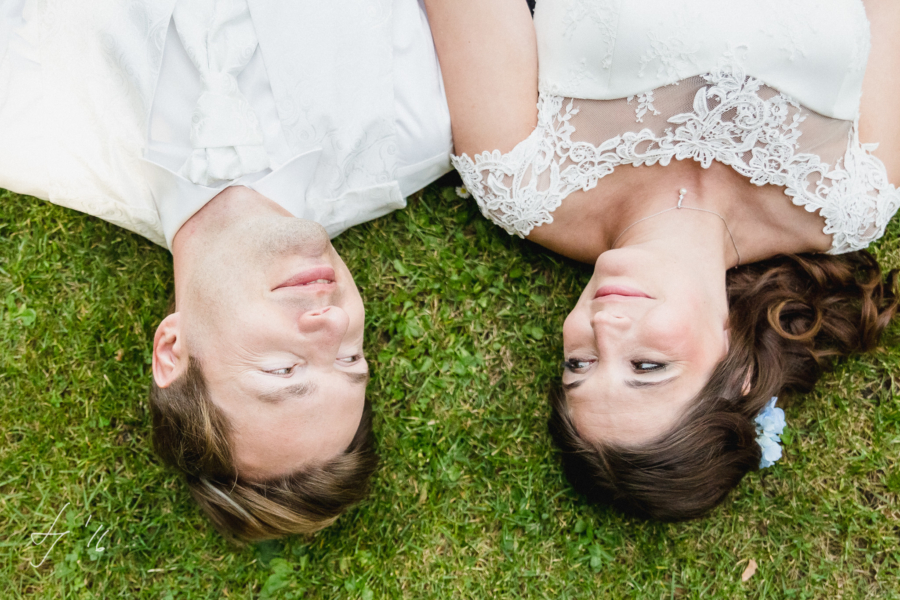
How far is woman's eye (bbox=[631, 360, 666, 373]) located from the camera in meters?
2.90

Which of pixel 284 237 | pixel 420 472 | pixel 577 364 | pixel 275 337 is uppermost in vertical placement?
pixel 284 237

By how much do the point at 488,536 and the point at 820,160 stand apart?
111 inches

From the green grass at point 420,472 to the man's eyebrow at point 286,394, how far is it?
1.09 metres

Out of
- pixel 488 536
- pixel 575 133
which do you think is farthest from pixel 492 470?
pixel 575 133

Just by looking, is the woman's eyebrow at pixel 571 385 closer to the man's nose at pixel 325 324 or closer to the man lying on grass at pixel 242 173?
the man lying on grass at pixel 242 173

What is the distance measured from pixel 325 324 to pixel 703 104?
6.96 feet

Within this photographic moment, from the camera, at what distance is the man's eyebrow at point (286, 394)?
9.02 feet

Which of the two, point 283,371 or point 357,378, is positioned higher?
point 283,371

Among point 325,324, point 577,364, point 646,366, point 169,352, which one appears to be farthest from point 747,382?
point 169,352

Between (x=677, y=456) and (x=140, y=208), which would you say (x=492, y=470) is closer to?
(x=677, y=456)

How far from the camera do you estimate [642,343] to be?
2.84 meters

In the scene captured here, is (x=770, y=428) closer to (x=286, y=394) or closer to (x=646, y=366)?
(x=646, y=366)

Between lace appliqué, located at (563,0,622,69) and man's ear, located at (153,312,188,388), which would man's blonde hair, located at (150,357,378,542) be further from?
lace appliqué, located at (563,0,622,69)
